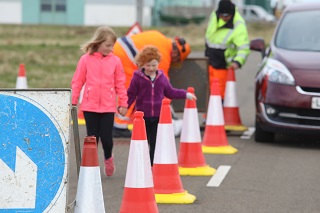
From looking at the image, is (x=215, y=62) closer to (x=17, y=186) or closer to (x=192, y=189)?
(x=192, y=189)

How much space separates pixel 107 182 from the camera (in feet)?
35.8

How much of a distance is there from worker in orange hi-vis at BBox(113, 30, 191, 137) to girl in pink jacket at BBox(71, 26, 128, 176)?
338 centimetres

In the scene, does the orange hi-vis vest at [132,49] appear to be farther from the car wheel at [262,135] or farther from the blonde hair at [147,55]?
the blonde hair at [147,55]

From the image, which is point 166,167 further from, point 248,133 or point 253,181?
point 248,133

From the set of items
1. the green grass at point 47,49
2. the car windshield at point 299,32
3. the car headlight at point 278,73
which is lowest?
the green grass at point 47,49

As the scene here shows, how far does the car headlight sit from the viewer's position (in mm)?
13914

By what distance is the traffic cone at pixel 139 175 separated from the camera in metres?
8.36

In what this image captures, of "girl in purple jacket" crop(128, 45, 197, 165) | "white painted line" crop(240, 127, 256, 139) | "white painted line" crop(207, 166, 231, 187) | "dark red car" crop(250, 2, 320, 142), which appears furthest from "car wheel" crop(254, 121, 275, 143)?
"girl in purple jacket" crop(128, 45, 197, 165)

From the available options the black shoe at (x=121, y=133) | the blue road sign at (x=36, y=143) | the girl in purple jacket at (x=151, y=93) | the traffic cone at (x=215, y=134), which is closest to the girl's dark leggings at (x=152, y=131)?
the girl in purple jacket at (x=151, y=93)

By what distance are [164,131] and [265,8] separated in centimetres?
10477

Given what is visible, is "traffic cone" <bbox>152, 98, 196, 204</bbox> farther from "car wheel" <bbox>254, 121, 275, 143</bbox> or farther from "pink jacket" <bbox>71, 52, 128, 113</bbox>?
"car wheel" <bbox>254, 121, 275, 143</bbox>

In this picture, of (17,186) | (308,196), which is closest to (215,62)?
(308,196)

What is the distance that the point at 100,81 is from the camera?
35.7ft

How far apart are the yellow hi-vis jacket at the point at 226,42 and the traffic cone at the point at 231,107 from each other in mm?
242
